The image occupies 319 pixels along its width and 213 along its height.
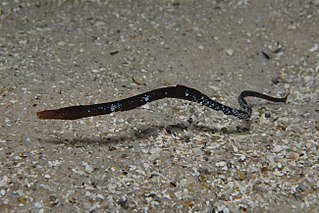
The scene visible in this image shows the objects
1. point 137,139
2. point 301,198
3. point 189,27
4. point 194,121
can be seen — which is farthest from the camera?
point 189,27

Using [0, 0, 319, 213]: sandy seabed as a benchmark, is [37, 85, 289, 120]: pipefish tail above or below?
above

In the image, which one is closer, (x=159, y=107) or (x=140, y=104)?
(x=140, y=104)

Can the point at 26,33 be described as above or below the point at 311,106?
below

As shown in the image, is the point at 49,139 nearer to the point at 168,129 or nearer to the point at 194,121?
the point at 168,129

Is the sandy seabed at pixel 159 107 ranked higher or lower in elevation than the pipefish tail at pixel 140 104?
lower

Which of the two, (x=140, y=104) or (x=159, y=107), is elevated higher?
(x=140, y=104)

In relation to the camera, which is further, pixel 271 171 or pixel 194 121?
pixel 194 121

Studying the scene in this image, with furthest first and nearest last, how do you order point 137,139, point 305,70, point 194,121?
point 305,70
point 194,121
point 137,139

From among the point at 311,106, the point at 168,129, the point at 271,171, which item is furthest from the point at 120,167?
the point at 311,106
